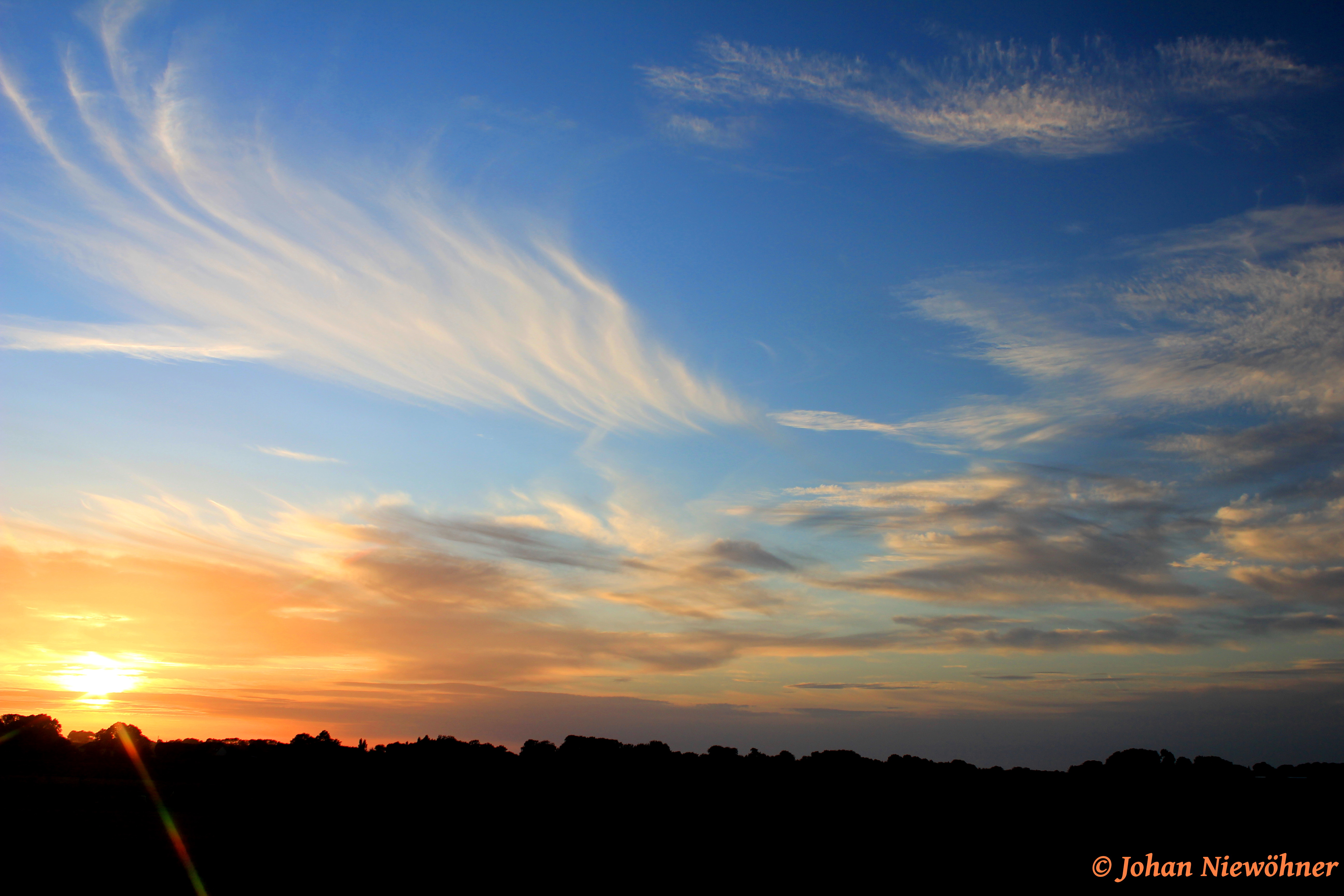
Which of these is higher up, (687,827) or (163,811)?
(687,827)

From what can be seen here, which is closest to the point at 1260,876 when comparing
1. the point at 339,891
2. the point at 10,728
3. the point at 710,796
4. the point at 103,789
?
the point at 710,796

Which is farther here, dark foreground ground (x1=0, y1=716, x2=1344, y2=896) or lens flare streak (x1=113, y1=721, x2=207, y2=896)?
dark foreground ground (x1=0, y1=716, x2=1344, y2=896)

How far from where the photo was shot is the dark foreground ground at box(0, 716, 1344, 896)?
1345 inches

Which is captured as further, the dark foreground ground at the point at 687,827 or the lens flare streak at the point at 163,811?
the dark foreground ground at the point at 687,827

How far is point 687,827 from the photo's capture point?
43.7 metres

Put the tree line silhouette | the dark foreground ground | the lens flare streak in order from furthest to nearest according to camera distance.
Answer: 1. the tree line silhouette
2. the dark foreground ground
3. the lens flare streak

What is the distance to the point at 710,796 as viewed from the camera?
5169 centimetres

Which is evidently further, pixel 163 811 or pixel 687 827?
pixel 163 811

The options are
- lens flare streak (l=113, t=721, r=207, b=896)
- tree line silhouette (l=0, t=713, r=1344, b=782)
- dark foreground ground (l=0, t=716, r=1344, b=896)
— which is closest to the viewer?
lens flare streak (l=113, t=721, r=207, b=896)

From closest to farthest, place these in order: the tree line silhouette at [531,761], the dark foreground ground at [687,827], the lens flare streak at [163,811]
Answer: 1. the lens flare streak at [163,811]
2. the dark foreground ground at [687,827]
3. the tree line silhouette at [531,761]

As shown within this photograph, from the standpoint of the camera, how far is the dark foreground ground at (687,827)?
3416cm

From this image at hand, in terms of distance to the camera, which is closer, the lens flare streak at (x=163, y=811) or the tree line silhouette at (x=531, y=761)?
the lens flare streak at (x=163, y=811)

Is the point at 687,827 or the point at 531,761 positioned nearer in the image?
the point at 687,827

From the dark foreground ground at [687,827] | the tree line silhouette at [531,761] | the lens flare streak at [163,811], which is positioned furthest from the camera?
the tree line silhouette at [531,761]
